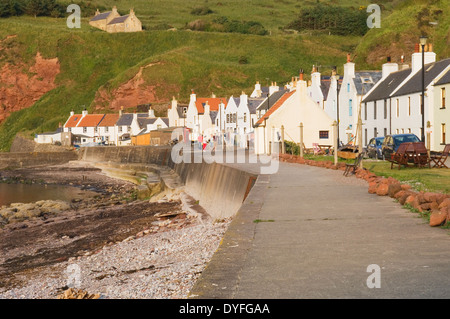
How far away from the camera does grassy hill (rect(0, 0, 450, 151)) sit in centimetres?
13800

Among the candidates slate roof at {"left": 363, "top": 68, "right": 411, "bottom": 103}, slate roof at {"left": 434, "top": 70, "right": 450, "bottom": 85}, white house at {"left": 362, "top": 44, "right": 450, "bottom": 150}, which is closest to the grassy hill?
slate roof at {"left": 363, "top": 68, "right": 411, "bottom": 103}

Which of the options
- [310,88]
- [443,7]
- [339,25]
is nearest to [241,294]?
[310,88]

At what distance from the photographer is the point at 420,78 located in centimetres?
4522

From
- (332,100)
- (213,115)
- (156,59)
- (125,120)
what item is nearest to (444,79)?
(332,100)

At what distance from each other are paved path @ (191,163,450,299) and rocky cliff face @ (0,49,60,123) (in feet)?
476

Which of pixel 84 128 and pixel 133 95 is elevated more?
pixel 133 95

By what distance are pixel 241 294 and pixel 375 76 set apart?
54595 mm

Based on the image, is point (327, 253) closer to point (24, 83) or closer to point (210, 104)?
point (210, 104)

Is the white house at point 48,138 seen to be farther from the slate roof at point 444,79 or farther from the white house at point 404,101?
the slate roof at point 444,79

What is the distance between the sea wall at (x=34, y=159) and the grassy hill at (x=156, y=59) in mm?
33577

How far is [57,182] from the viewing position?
2395 inches

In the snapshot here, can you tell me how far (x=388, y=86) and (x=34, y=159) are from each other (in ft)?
206

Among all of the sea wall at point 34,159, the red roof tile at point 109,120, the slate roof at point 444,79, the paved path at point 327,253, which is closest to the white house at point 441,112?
the slate roof at point 444,79

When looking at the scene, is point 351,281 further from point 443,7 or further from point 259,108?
point 443,7
